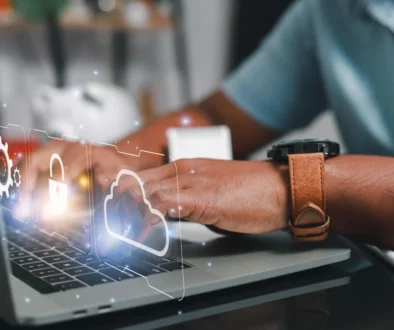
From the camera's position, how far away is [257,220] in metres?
0.58

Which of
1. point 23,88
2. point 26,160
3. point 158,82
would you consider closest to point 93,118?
point 26,160

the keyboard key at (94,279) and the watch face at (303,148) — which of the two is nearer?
the keyboard key at (94,279)

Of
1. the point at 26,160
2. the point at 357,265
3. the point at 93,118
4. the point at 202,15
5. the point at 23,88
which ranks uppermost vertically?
the point at 202,15

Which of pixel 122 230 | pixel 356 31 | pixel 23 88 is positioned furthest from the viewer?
pixel 23 88

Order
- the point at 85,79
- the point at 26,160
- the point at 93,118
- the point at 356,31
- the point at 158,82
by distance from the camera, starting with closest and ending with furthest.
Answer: the point at 26,160 < the point at 356,31 < the point at 93,118 < the point at 85,79 < the point at 158,82

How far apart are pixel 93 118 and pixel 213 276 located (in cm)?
81

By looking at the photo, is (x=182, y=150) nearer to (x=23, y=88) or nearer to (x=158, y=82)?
(x=23, y=88)

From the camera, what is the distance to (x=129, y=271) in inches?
19.4

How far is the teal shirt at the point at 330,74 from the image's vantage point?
100 centimetres

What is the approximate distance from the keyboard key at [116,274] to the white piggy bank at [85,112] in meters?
0.70

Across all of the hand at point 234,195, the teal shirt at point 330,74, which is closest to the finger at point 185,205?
the hand at point 234,195

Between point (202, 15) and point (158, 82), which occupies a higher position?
point (202, 15)

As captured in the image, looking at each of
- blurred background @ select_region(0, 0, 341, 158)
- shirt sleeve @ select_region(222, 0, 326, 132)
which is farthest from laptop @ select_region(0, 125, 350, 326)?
blurred background @ select_region(0, 0, 341, 158)

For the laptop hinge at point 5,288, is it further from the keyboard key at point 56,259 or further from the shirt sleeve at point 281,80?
the shirt sleeve at point 281,80
